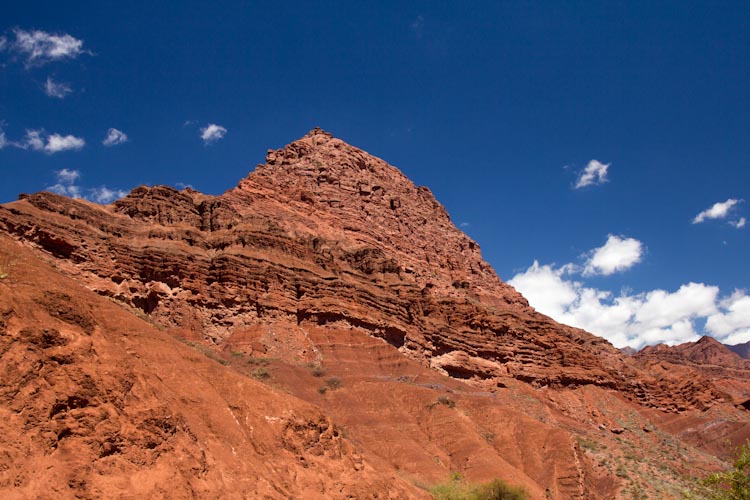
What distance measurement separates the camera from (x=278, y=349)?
48781mm

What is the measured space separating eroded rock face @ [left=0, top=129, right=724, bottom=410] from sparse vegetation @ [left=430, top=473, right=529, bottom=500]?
25745 millimetres

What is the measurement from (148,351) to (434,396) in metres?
30.9

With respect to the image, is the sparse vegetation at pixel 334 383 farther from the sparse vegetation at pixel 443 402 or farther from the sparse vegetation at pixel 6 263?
the sparse vegetation at pixel 6 263

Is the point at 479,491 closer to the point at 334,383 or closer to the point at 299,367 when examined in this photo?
the point at 334,383

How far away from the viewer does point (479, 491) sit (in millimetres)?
30391

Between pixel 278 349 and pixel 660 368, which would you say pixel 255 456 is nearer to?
pixel 278 349

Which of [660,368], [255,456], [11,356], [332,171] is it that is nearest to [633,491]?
[255,456]

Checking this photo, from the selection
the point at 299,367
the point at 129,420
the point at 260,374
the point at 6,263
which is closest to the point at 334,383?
the point at 299,367

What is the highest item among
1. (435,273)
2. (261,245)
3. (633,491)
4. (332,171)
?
(332,171)

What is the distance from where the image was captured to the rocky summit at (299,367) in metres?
13.3

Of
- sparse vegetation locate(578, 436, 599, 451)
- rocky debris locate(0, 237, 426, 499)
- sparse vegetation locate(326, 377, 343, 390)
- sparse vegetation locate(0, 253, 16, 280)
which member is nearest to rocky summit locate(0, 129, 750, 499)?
rocky debris locate(0, 237, 426, 499)

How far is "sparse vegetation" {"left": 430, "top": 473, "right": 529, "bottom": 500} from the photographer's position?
2724 centimetres

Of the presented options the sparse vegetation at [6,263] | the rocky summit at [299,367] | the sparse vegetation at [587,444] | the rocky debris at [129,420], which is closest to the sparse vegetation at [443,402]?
the rocky summit at [299,367]

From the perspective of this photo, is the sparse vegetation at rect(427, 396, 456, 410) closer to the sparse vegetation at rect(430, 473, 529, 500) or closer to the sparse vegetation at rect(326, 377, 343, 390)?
the sparse vegetation at rect(326, 377, 343, 390)
